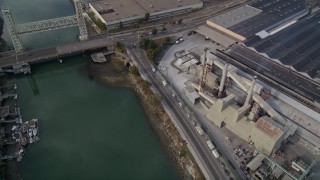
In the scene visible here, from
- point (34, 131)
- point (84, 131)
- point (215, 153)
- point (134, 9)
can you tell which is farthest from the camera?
point (134, 9)

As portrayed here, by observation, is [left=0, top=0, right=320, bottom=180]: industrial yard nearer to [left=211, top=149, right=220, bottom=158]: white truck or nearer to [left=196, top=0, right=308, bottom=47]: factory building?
[left=211, top=149, right=220, bottom=158]: white truck

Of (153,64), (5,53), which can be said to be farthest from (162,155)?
(5,53)

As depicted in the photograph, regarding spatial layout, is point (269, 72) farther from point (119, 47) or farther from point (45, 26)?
point (45, 26)

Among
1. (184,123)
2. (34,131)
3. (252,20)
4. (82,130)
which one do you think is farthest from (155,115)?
(252,20)

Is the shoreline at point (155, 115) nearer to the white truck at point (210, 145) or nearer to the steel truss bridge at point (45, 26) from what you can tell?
the white truck at point (210, 145)

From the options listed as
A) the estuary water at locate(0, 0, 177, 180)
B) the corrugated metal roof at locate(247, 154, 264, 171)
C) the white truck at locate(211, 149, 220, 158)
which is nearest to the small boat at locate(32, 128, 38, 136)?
the estuary water at locate(0, 0, 177, 180)

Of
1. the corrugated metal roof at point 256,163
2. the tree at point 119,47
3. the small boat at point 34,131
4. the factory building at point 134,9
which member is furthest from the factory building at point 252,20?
the small boat at point 34,131

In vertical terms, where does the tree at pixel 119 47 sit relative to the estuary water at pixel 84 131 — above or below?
above
